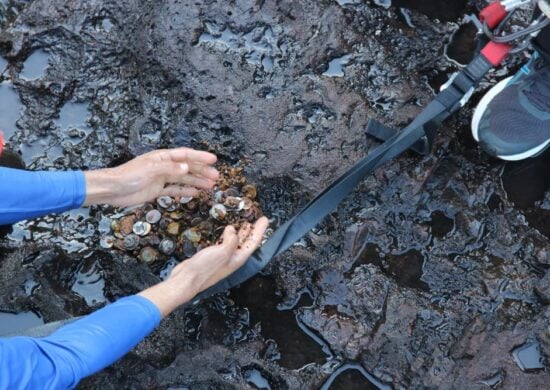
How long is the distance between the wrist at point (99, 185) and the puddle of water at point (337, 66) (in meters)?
1.43

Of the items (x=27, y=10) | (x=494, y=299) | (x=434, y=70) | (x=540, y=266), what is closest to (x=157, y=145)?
(x=27, y=10)

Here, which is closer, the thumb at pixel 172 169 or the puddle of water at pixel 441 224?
the thumb at pixel 172 169

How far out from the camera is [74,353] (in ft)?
7.32

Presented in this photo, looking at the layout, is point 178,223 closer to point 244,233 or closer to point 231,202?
point 231,202

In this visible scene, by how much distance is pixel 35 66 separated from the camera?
11.5 ft

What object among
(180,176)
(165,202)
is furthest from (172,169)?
(165,202)

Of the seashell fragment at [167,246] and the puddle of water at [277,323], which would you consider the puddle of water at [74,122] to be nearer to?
the seashell fragment at [167,246]

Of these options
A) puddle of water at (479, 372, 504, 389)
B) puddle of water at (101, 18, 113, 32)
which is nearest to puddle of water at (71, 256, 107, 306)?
puddle of water at (101, 18, 113, 32)

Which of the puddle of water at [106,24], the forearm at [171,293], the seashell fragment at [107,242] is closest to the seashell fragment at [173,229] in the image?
the seashell fragment at [107,242]

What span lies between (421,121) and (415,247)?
0.69 metres

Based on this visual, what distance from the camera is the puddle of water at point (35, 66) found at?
3494 millimetres

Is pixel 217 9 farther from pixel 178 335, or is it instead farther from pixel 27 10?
pixel 178 335

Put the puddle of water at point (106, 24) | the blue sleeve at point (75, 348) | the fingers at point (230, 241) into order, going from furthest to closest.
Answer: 1. the puddle of water at point (106, 24)
2. the fingers at point (230, 241)
3. the blue sleeve at point (75, 348)

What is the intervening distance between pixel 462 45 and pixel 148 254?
7.80 ft
